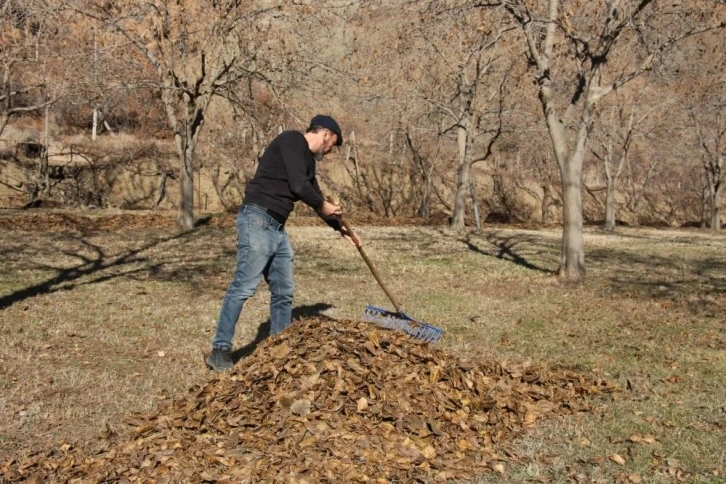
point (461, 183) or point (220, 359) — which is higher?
point (461, 183)

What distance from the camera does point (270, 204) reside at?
5691 mm

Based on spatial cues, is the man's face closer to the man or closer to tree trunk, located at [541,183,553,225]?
the man

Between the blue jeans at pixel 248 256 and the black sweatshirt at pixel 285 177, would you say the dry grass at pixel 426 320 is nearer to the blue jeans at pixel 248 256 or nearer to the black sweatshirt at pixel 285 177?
the blue jeans at pixel 248 256

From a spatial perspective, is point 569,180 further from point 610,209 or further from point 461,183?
point 610,209

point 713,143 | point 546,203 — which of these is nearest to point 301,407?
point 546,203

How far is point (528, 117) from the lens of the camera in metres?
21.3

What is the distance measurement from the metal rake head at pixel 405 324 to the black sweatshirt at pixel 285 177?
4.25ft

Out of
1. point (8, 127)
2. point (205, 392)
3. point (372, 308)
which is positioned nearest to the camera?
point (205, 392)

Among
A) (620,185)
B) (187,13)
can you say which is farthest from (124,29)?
(620,185)

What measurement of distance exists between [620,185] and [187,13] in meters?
29.6

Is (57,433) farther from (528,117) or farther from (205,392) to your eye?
(528,117)

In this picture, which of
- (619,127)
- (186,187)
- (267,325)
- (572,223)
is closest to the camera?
(267,325)

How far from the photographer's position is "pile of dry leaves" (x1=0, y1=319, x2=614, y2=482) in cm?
→ 390

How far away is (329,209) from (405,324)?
132 cm
